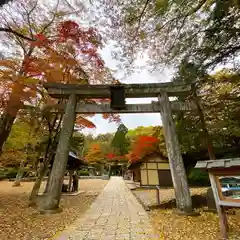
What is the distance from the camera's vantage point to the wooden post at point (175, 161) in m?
A: 6.06

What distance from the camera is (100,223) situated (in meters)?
5.14

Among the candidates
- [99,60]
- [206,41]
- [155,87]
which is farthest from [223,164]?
[99,60]

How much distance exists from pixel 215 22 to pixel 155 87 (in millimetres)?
3019

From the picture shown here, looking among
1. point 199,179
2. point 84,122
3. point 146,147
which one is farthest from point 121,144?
point 84,122

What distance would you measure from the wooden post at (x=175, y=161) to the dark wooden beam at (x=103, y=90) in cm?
30

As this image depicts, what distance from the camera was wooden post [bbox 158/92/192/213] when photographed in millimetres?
6060

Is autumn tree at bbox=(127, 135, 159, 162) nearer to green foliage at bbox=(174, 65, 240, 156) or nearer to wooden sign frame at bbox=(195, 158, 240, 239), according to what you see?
green foliage at bbox=(174, 65, 240, 156)

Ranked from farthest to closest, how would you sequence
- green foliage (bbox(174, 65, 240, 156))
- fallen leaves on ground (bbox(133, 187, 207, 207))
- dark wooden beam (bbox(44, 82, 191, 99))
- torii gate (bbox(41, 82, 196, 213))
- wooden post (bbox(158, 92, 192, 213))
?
1. fallen leaves on ground (bbox(133, 187, 207, 207))
2. dark wooden beam (bbox(44, 82, 191, 99))
3. torii gate (bbox(41, 82, 196, 213))
4. wooden post (bbox(158, 92, 192, 213))
5. green foliage (bbox(174, 65, 240, 156))

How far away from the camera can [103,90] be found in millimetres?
7645

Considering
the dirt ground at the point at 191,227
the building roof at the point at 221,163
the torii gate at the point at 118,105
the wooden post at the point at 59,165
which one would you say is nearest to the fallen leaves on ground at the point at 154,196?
the dirt ground at the point at 191,227

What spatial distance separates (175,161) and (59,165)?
3881 millimetres

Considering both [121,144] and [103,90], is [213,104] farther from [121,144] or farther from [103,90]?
[121,144]

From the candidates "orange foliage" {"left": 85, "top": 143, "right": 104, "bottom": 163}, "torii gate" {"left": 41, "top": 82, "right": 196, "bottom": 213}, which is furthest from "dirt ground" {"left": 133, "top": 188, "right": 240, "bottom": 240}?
"orange foliage" {"left": 85, "top": 143, "right": 104, "bottom": 163}

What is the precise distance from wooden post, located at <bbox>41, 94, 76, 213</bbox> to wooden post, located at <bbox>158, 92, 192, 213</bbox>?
337cm
